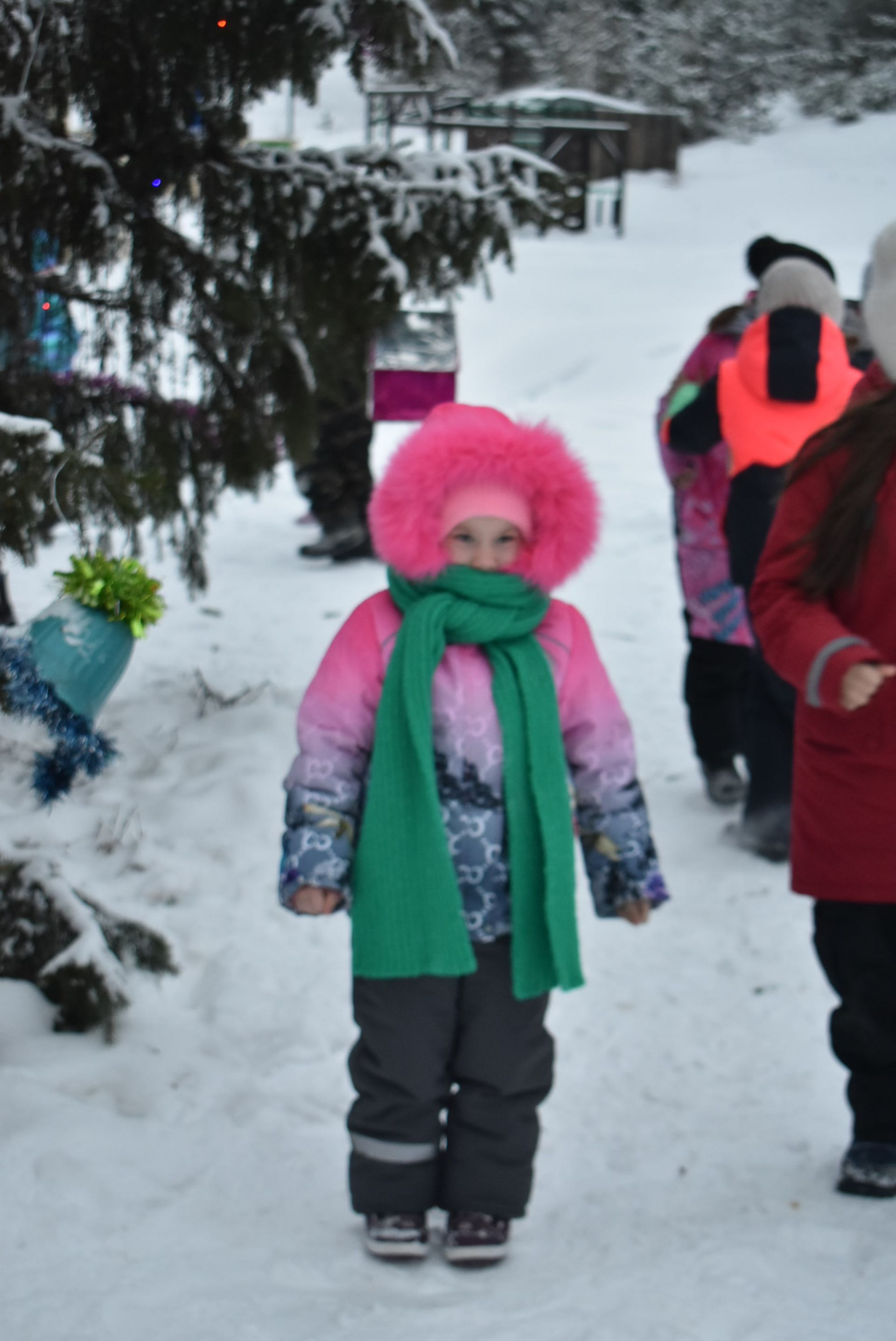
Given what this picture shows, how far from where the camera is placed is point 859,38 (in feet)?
78.7

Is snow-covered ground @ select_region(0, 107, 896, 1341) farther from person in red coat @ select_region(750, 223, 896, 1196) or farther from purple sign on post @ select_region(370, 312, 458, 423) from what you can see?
purple sign on post @ select_region(370, 312, 458, 423)

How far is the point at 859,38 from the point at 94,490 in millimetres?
25313

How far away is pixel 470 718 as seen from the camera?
251 centimetres

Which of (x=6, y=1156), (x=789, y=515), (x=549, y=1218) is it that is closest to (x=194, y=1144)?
(x=6, y=1156)

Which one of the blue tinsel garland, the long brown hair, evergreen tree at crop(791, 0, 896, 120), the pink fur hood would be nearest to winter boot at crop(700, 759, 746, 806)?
the long brown hair

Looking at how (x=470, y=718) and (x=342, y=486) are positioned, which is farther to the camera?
(x=342, y=486)

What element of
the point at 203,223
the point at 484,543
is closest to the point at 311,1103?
the point at 484,543

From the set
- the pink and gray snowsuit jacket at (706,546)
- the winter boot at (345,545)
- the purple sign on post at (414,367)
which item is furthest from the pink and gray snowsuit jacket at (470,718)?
the winter boot at (345,545)

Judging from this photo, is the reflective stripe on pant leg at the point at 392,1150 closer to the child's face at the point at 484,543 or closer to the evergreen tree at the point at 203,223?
the child's face at the point at 484,543

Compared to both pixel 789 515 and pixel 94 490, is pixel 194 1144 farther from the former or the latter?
pixel 789 515

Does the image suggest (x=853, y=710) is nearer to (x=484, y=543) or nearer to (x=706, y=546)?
(x=484, y=543)

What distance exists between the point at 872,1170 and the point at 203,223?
330 centimetres

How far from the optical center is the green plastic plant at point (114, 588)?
2.67m

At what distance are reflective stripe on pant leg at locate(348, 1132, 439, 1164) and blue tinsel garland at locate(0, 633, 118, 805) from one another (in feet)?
2.85
